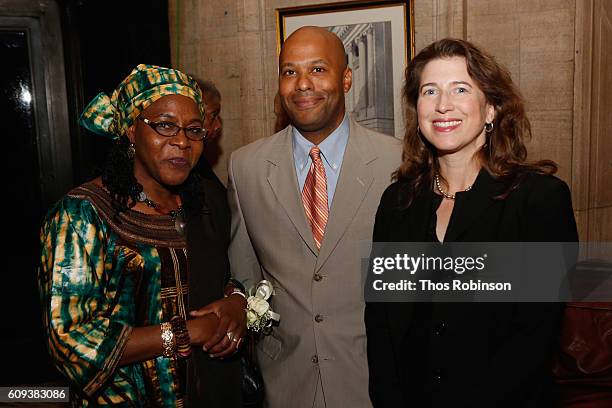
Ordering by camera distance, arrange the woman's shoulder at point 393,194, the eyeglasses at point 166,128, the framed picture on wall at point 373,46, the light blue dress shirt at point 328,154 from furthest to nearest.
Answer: the framed picture on wall at point 373,46 → the light blue dress shirt at point 328,154 → the woman's shoulder at point 393,194 → the eyeglasses at point 166,128

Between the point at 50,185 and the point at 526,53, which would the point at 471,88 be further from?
the point at 50,185

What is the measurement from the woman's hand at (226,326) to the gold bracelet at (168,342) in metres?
0.10

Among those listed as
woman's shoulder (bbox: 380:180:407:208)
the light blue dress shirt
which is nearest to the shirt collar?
the light blue dress shirt

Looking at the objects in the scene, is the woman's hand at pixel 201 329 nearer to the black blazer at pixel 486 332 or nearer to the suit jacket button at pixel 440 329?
the black blazer at pixel 486 332

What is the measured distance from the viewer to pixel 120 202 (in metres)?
1.86

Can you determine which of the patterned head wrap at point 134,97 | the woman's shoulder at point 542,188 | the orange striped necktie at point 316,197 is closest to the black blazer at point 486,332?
the woman's shoulder at point 542,188

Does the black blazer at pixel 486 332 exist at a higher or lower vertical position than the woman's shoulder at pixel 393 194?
lower

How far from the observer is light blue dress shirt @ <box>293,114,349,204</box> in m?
2.28

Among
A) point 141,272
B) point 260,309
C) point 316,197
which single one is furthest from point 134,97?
point 260,309

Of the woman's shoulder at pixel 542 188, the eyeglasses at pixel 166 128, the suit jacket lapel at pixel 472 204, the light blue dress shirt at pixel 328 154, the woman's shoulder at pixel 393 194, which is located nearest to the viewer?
the woman's shoulder at pixel 542 188

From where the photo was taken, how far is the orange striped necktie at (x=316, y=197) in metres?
2.18

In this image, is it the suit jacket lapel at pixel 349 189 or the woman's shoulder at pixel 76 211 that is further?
the suit jacket lapel at pixel 349 189

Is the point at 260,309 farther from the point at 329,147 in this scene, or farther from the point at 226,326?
the point at 329,147

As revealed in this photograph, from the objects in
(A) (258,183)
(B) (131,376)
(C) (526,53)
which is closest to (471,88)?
(A) (258,183)
